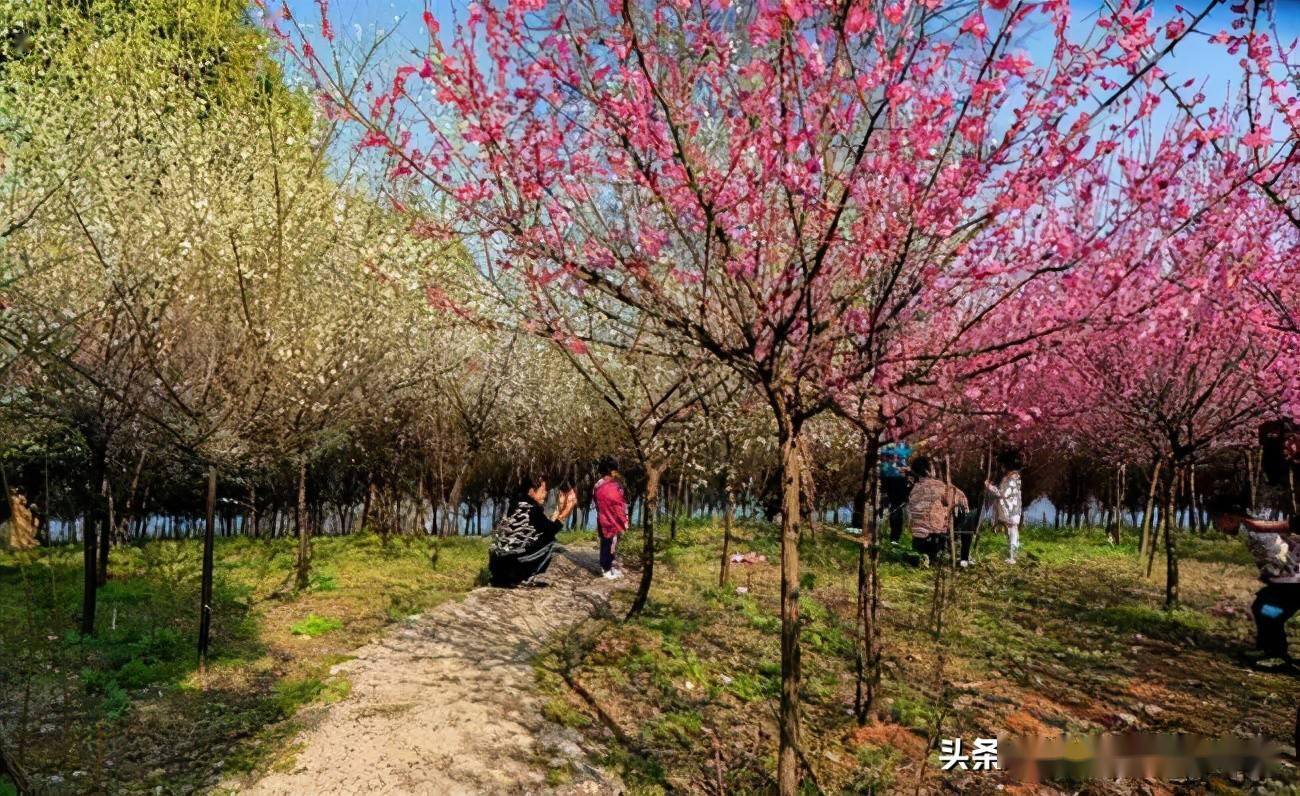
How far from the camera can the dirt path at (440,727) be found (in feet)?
20.0

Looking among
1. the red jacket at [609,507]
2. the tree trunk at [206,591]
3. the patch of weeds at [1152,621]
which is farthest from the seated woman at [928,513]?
the tree trunk at [206,591]

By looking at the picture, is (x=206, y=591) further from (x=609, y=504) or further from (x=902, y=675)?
(x=902, y=675)

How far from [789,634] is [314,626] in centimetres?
689

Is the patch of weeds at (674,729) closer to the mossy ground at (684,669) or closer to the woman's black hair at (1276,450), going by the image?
the mossy ground at (684,669)

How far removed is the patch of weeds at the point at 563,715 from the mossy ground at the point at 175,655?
1.95 m

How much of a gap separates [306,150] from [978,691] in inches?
521

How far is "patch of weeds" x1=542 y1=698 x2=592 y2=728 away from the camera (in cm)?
737

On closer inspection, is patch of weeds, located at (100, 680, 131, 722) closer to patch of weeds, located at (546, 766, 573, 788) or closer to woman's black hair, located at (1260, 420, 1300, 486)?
patch of weeds, located at (546, 766, 573, 788)

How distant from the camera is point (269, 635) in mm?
9633

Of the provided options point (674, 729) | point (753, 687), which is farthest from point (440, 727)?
point (753, 687)

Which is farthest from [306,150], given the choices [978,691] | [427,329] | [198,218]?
[978,691]

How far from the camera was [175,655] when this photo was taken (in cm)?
868

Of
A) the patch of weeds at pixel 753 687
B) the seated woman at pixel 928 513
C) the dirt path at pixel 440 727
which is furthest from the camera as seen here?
the seated woman at pixel 928 513

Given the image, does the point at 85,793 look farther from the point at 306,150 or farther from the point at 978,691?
the point at 306,150
